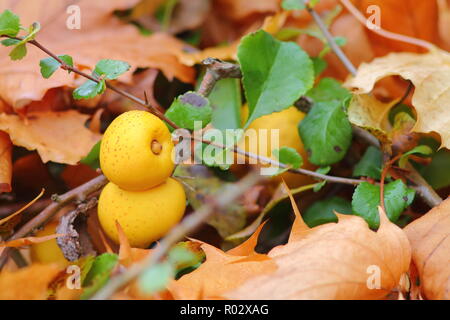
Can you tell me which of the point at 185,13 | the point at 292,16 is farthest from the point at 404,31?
the point at 185,13

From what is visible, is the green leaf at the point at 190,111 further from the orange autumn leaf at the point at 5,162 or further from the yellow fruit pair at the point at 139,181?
the orange autumn leaf at the point at 5,162

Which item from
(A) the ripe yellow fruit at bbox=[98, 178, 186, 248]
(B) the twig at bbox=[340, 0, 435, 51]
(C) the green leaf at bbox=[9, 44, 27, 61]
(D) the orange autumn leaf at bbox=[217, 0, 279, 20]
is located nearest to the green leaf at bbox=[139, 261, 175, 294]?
(A) the ripe yellow fruit at bbox=[98, 178, 186, 248]

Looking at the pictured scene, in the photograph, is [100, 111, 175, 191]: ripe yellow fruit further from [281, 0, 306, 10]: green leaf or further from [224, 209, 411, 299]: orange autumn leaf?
[281, 0, 306, 10]: green leaf

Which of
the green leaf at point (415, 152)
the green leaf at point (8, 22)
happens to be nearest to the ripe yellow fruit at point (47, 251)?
the green leaf at point (8, 22)

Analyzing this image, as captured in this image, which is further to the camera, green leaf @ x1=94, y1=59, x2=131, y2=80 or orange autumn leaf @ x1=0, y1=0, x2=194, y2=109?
orange autumn leaf @ x1=0, y1=0, x2=194, y2=109

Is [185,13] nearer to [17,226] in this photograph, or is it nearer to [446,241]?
[17,226]
